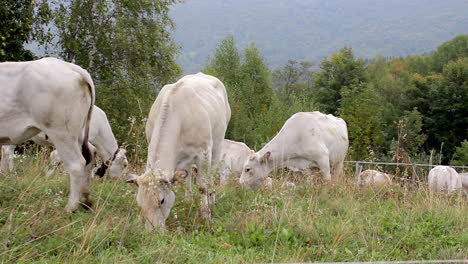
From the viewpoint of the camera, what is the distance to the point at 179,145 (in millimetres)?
Answer: 7453

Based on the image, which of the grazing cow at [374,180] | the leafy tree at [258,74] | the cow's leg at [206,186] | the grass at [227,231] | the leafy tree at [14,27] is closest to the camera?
the grass at [227,231]

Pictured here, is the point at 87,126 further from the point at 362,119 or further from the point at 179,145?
the point at 362,119

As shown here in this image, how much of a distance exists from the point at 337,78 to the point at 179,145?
49.4 m

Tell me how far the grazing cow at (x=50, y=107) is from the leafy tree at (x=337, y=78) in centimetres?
4656

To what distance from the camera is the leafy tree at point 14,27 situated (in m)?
17.3

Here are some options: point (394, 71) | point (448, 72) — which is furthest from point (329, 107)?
point (394, 71)

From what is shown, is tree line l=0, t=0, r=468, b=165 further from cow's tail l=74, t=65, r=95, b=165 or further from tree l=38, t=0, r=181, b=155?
cow's tail l=74, t=65, r=95, b=165

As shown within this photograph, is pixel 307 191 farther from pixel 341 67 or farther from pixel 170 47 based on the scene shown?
pixel 341 67

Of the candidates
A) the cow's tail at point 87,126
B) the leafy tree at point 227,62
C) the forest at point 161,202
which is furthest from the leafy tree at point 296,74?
the cow's tail at point 87,126

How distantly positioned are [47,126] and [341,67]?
50619 millimetres

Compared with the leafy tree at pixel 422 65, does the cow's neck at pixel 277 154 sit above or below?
below

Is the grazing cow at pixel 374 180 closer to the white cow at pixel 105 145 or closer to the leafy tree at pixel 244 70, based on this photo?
the white cow at pixel 105 145

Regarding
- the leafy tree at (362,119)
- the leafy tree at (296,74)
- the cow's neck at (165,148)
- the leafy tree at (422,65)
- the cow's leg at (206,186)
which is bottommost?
the leafy tree at (362,119)

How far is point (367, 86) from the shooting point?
161ft
